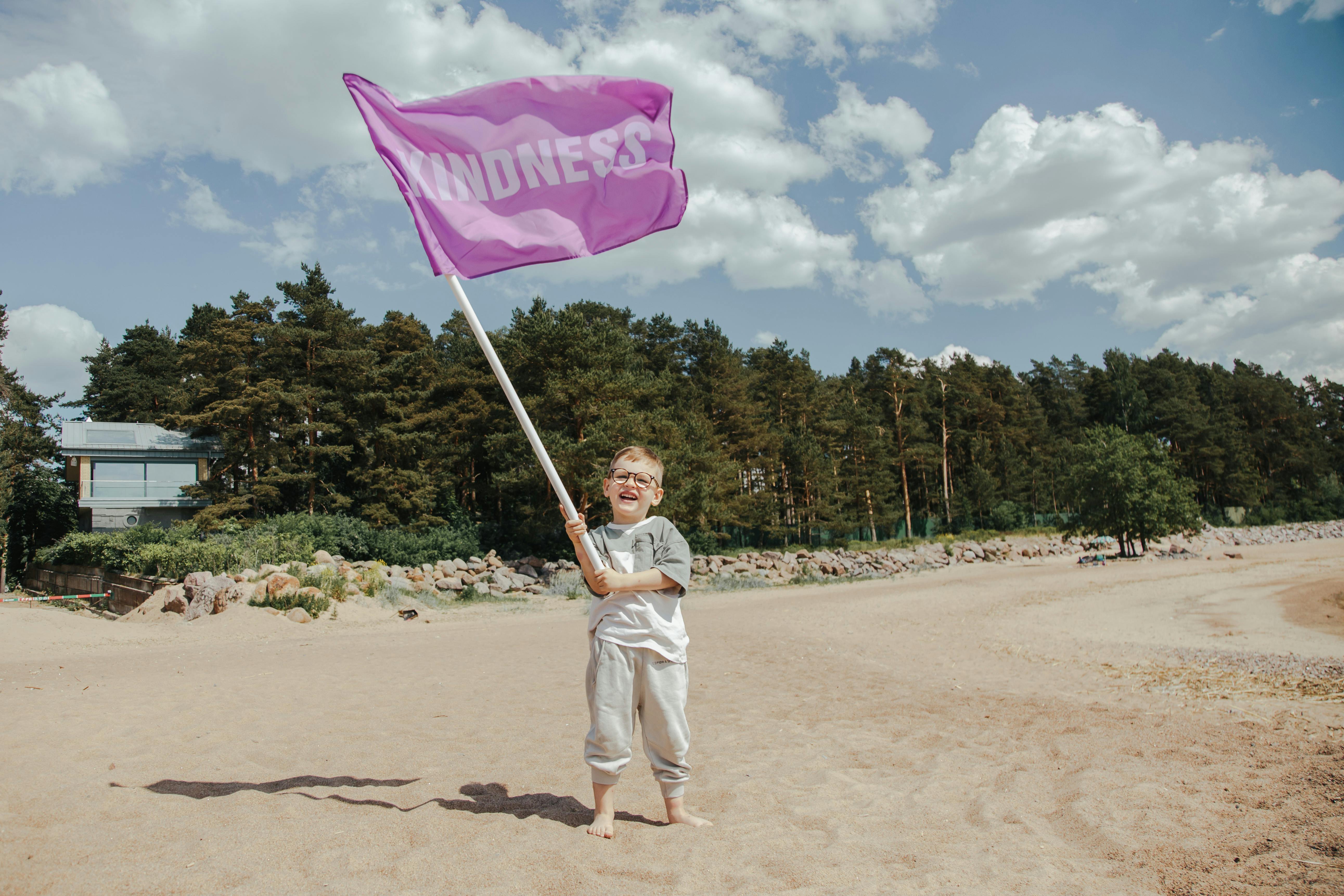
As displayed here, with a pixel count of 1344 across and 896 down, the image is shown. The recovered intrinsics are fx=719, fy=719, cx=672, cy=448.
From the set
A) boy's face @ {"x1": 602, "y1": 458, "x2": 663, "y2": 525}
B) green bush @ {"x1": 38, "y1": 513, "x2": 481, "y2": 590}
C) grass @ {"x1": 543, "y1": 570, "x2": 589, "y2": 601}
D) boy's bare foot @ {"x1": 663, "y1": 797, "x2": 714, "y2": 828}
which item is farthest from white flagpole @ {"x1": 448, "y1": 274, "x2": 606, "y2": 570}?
grass @ {"x1": 543, "y1": 570, "x2": 589, "y2": 601}

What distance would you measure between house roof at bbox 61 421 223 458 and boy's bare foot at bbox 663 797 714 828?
37.1 meters

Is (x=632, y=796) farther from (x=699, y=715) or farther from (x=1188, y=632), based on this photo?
(x=1188, y=632)

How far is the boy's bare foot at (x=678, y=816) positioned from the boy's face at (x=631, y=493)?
1.42 metres

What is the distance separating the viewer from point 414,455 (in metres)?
33.4

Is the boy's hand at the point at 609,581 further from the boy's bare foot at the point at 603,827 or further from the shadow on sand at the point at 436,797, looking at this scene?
the shadow on sand at the point at 436,797

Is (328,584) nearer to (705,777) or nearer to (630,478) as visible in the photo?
(705,777)

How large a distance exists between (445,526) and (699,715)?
26433 millimetres

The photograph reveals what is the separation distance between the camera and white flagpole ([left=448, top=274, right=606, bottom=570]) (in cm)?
345

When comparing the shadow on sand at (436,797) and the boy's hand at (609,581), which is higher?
the boy's hand at (609,581)

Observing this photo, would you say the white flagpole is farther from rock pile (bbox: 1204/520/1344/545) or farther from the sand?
rock pile (bbox: 1204/520/1344/545)

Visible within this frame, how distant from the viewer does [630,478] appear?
3.70 m

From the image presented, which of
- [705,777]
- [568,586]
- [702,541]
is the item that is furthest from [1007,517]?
[705,777]

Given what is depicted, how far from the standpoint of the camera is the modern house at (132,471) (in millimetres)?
32719

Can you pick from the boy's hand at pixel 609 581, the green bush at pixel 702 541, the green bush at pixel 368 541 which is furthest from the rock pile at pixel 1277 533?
the boy's hand at pixel 609 581
